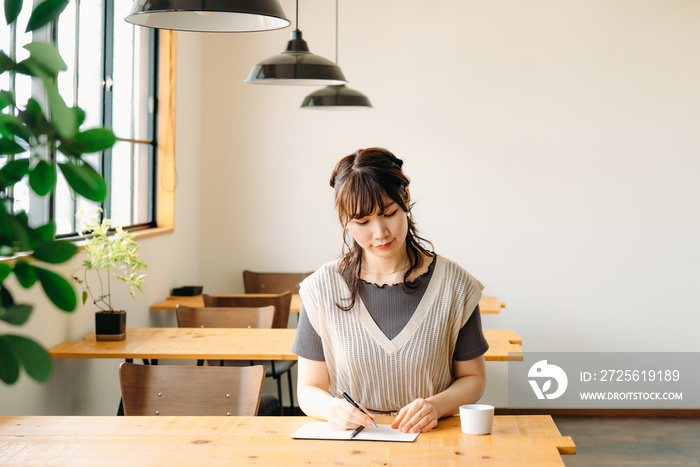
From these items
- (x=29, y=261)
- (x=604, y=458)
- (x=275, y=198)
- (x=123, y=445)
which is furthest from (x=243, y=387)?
(x=275, y=198)

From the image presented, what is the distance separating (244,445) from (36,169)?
138 cm

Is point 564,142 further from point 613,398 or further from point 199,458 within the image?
point 199,458

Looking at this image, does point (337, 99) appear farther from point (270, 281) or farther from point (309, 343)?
point (309, 343)

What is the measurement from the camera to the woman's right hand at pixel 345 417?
1.79 m

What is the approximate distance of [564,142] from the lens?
5.04 meters

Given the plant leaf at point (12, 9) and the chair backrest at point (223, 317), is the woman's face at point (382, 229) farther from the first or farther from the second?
the chair backrest at point (223, 317)

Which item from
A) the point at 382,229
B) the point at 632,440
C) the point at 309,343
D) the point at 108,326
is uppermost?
the point at 382,229

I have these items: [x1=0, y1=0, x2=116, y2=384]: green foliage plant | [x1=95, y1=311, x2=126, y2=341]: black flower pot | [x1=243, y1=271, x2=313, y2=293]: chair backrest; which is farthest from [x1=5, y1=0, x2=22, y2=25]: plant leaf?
[x1=243, y1=271, x2=313, y2=293]: chair backrest

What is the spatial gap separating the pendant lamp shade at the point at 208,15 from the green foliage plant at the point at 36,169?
126cm

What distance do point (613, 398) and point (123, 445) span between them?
4063 mm

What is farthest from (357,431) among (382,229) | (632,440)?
(632,440)

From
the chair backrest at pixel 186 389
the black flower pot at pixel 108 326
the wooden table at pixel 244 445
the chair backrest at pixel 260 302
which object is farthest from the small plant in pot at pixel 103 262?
the wooden table at pixel 244 445

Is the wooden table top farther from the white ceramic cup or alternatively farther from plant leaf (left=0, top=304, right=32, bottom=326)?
plant leaf (left=0, top=304, right=32, bottom=326)

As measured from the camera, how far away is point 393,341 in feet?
6.16
